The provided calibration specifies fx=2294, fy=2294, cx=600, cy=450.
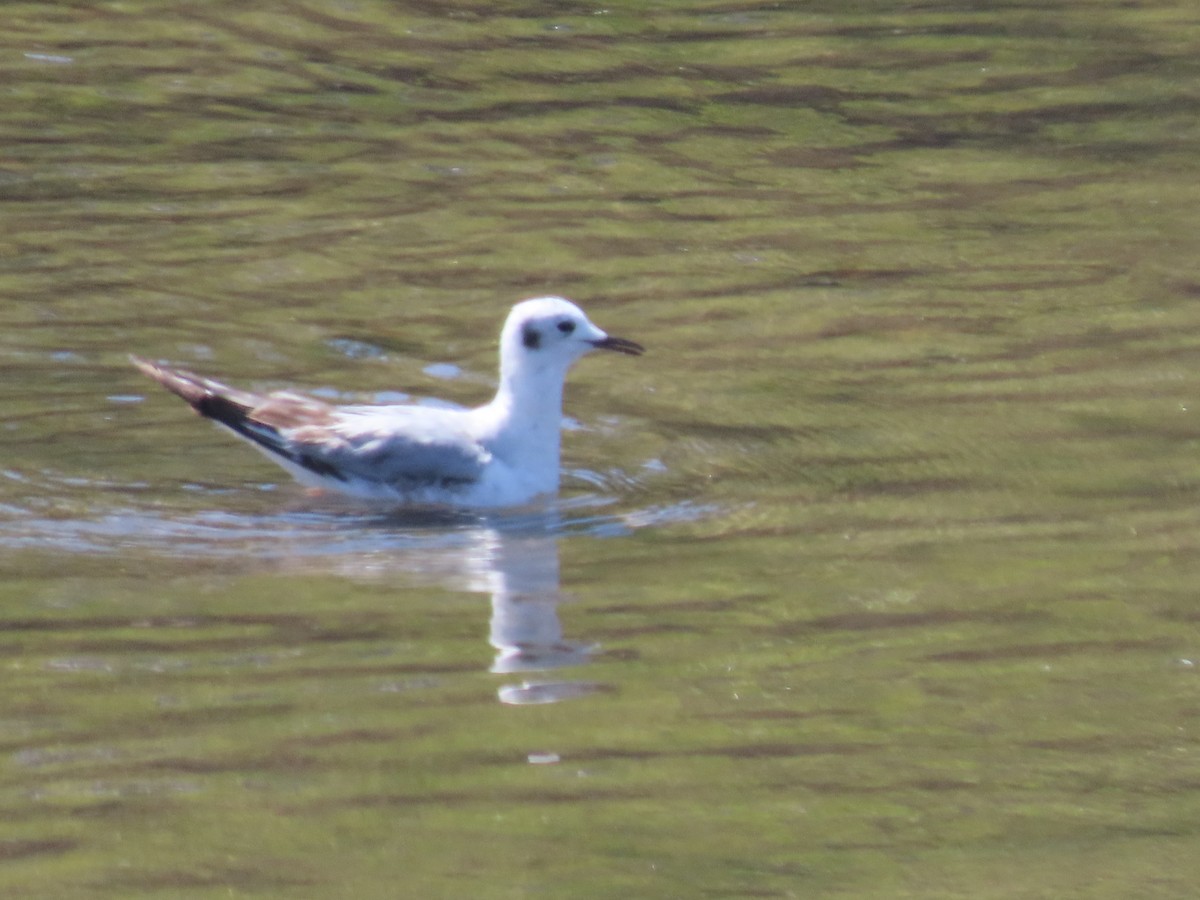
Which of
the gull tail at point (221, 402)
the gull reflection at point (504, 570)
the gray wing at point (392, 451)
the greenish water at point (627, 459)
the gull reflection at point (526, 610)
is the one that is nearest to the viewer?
the greenish water at point (627, 459)

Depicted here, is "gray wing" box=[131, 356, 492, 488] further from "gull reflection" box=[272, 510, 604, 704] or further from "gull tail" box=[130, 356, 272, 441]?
"gull reflection" box=[272, 510, 604, 704]

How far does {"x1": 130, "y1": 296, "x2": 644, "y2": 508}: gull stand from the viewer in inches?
341

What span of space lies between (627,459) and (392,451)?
96cm

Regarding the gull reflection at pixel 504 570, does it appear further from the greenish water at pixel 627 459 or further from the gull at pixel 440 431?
the gull at pixel 440 431

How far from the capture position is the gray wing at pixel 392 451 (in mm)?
8641

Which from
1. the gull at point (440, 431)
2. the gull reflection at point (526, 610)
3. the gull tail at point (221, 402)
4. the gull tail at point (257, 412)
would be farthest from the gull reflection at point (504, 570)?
the gull tail at point (221, 402)

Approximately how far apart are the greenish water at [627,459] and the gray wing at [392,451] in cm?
24

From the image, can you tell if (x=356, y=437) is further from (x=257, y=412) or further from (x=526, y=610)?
(x=526, y=610)

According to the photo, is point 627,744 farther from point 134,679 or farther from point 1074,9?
point 1074,9

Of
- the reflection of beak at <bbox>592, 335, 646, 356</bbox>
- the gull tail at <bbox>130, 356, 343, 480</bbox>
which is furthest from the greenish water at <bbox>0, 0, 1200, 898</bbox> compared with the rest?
the reflection of beak at <bbox>592, 335, 646, 356</bbox>

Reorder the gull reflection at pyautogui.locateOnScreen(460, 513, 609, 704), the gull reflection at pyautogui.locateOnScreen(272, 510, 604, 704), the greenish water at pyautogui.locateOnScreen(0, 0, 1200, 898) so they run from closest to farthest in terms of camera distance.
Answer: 1. the greenish water at pyautogui.locateOnScreen(0, 0, 1200, 898)
2. the gull reflection at pyautogui.locateOnScreen(460, 513, 609, 704)
3. the gull reflection at pyautogui.locateOnScreen(272, 510, 604, 704)

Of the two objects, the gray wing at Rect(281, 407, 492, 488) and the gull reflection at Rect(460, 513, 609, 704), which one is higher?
the gray wing at Rect(281, 407, 492, 488)

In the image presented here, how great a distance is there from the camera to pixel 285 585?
7.40 m

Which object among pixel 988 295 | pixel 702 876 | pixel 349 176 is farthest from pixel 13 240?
pixel 702 876
